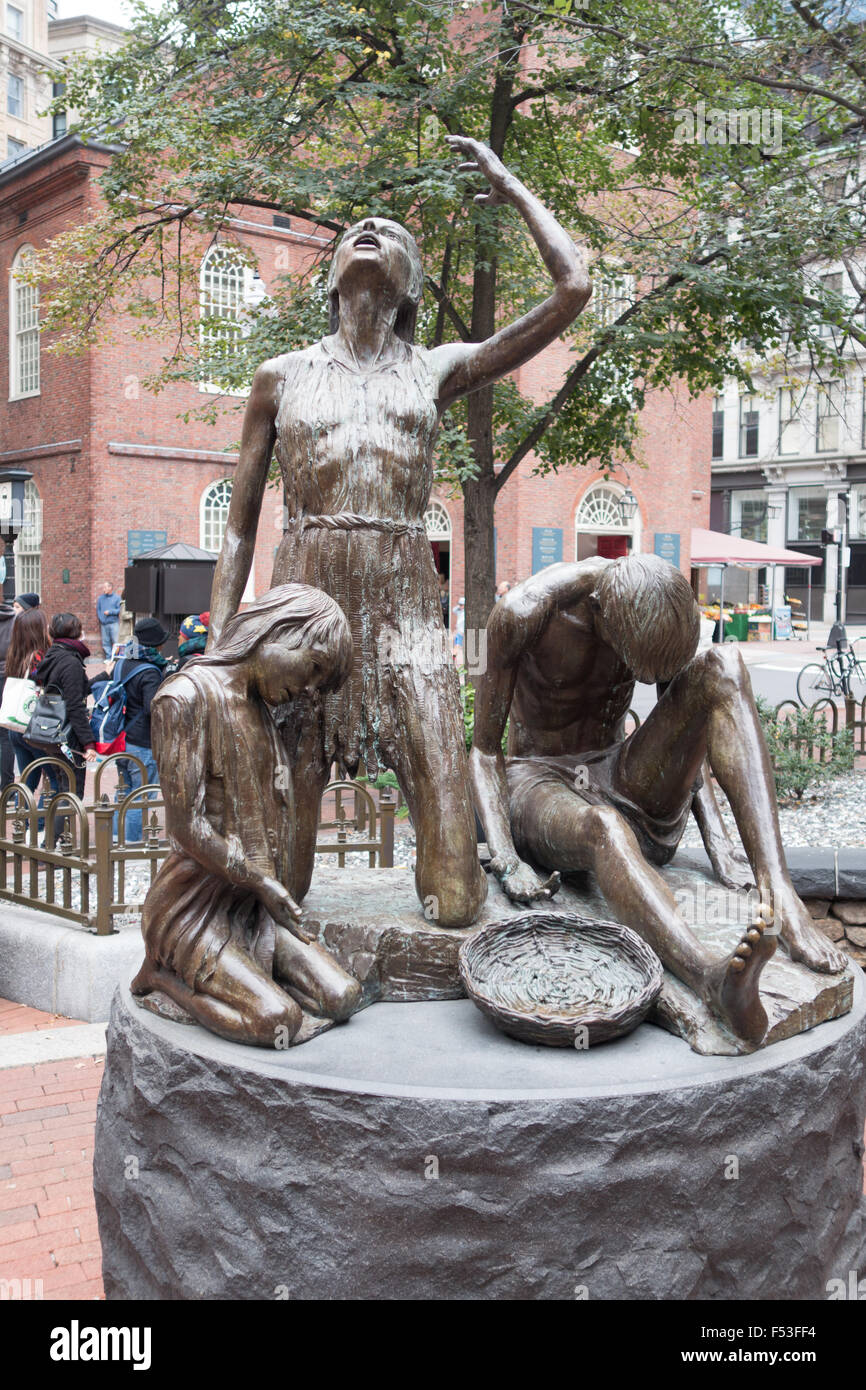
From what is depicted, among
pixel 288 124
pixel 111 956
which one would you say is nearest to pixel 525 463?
pixel 288 124

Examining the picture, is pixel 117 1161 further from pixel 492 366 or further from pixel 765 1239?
pixel 492 366

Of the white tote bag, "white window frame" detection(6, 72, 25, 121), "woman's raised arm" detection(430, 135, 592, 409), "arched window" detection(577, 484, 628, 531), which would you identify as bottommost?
the white tote bag

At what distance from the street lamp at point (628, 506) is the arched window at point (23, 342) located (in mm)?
11996

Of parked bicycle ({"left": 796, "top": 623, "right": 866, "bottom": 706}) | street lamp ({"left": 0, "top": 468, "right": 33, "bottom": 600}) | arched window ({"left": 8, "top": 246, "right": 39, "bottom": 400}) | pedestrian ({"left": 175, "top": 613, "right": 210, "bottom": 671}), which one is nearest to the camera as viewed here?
pedestrian ({"left": 175, "top": 613, "right": 210, "bottom": 671})

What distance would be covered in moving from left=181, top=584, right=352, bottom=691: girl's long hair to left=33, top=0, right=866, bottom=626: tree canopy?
17.1 feet

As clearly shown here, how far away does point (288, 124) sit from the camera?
27.9 ft

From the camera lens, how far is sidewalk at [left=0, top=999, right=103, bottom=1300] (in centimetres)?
321

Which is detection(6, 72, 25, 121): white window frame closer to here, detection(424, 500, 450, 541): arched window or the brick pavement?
detection(424, 500, 450, 541): arched window

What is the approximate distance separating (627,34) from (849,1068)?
738 cm

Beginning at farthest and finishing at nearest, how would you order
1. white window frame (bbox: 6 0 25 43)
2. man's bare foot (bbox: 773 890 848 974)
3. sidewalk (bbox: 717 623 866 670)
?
white window frame (bbox: 6 0 25 43), sidewalk (bbox: 717 623 866 670), man's bare foot (bbox: 773 890 848 974)

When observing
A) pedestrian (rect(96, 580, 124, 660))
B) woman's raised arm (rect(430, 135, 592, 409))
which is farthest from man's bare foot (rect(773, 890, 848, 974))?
pedestrian (rect(96, 580, 124, 660))

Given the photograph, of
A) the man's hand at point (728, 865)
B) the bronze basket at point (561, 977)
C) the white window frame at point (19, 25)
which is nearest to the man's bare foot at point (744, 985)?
the bronze basket at point (561, 977)
